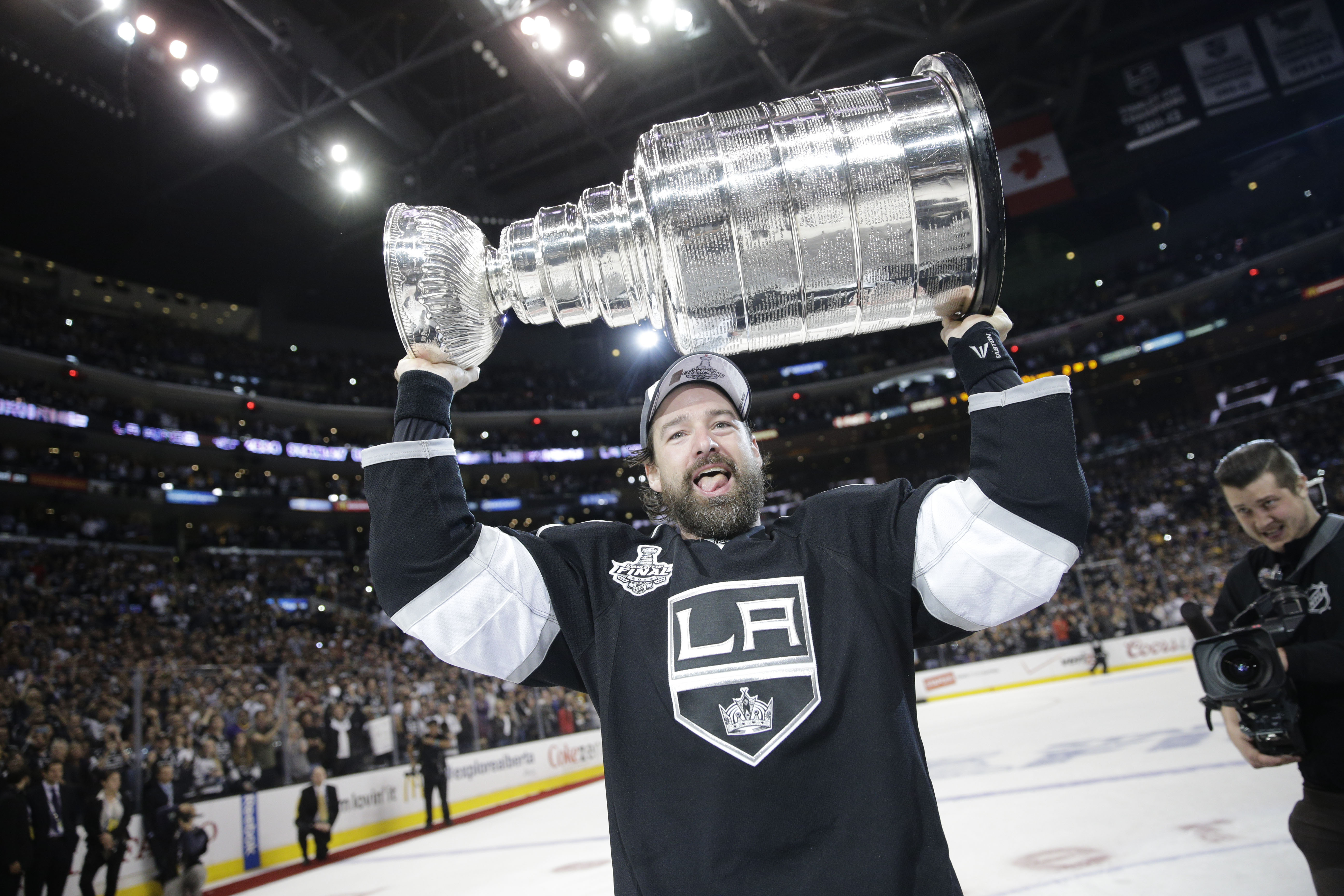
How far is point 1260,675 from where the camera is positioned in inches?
93.0

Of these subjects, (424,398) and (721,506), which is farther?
(721,506)

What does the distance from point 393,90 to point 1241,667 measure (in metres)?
19.7

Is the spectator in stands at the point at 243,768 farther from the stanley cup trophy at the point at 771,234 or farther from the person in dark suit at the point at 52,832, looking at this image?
the stanley cup trophy at the point at 771,234

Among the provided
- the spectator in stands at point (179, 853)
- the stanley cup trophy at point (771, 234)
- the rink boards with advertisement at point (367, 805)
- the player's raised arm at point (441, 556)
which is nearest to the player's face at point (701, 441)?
the stanley cup trophy at point (771, 234)

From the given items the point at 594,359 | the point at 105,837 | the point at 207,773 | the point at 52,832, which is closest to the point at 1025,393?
the point at 52,832

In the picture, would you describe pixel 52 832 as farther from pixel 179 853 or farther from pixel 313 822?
pixel 313 822

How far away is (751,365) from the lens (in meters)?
32.8

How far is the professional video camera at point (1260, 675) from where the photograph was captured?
2.35 metres

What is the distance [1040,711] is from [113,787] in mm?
11122

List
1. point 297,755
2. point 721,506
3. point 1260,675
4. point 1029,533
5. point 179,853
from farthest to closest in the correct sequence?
point 297,755
point 179,853
point 1260,675
point 721,506
point 1029,533

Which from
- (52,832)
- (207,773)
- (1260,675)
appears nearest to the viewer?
(1260,675)

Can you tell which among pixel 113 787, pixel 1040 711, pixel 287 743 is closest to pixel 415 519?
pixel 113 787

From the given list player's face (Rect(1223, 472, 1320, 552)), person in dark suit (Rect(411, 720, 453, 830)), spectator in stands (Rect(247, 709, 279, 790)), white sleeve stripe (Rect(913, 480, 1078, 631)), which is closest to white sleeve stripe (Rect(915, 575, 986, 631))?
white sleeve stripe (Rect(913, 480, 1078, 631))

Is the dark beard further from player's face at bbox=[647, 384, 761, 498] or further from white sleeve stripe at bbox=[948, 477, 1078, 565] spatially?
white sleeve stripe at bbox=[948, 477, 1078, 565]
